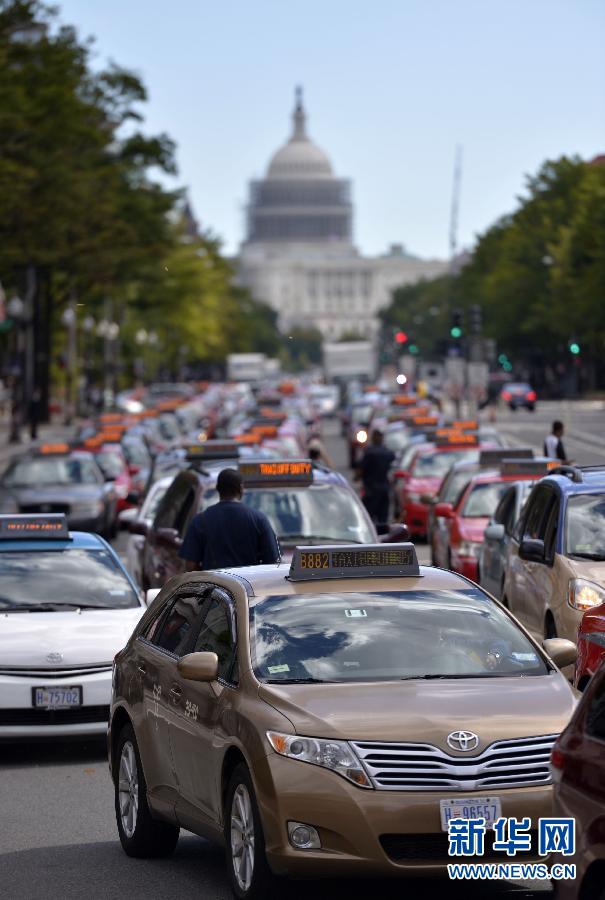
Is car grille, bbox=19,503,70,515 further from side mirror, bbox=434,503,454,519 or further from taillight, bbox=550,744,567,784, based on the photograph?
taillight, bbox=550,744,567,784

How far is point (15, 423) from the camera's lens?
64.6m

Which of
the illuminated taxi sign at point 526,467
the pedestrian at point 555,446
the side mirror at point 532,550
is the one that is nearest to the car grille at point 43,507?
the pedestrian at point 555,446

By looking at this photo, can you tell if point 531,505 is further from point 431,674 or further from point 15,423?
point 15,423

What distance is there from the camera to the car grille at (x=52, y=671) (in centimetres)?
1252

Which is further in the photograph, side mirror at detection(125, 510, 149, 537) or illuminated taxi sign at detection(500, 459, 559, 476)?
illuminated taxi sign at detection(500, 459, 559, 476)

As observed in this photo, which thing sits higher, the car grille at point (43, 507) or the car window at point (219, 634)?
the car window at point (219, 634)

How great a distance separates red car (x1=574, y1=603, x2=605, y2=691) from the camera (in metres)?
9.89

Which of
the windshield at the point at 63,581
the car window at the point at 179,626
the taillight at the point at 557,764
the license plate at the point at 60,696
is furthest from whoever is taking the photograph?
the windshield at the point at 63,581

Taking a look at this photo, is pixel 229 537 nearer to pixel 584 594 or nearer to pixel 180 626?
pixel 584 594

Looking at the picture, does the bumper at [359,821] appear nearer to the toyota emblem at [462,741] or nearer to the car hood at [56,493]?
the toyota emblem at [462,741]

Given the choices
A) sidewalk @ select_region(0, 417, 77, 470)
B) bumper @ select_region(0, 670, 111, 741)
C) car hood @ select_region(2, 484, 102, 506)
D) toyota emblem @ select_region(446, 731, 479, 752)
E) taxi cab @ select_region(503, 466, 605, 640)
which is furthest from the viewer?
sidewalk @ select_region(0, 417, 77, 470)

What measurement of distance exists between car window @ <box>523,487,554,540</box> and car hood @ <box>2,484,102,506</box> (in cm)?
1666

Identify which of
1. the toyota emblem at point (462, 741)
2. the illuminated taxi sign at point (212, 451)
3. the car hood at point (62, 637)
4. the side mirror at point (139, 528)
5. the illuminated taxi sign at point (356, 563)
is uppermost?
the illuminated taxi sign at point (356, 563)

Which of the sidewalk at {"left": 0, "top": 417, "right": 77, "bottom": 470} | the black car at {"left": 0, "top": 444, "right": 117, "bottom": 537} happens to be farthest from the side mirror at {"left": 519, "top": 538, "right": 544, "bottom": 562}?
the sidewalk at {"left": 0, "top": 417, "right": 77, "bottom": 470}
